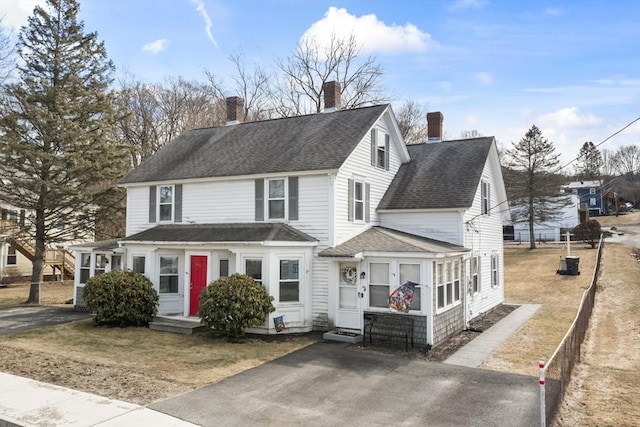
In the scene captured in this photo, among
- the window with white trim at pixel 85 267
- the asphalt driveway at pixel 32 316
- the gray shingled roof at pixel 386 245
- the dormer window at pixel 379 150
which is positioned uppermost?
the dormer window at pixel 379 150

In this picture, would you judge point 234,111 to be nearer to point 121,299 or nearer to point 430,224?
point 121,299

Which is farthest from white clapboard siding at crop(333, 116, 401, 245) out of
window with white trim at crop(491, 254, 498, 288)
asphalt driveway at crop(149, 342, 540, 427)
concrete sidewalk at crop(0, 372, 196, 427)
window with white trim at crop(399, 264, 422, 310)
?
concrete sidewalk at crop(0, 372, 196, 427)

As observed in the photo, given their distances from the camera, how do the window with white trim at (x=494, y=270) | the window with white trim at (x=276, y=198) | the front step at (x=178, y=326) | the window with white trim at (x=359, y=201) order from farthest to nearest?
1. the window with white trim at (x=494, y=270)
2. the window with white trim at (x=359, y=201)
3. the window with white trim at (x=276, y=198)
4. the front step at (x=178, y=326)

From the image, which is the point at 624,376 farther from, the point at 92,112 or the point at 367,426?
the point at 92,112

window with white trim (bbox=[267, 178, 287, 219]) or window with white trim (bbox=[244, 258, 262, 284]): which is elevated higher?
window with white trim (bbox=[267, 178, 287, 219])

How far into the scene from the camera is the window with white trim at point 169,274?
16598mm

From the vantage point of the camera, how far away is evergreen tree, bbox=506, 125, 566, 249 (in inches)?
1634

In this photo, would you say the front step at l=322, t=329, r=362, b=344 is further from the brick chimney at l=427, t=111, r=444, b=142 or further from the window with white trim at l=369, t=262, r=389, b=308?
the brick chimney at l=427, t=111, r=444, b=142

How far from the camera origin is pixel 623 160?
10038 cm

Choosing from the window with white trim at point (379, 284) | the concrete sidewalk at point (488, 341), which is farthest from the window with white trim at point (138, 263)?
the concrete sidewalk at point (488, 341)

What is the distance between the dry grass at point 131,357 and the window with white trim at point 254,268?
1.92 metres

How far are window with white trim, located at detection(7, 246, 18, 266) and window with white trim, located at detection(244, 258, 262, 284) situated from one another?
26.0m

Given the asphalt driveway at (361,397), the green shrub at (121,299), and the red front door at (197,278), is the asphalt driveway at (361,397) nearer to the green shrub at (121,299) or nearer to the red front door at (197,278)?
the red front door at (197,278)

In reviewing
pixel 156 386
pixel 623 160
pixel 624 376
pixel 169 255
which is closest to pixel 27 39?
pixel 169 255
